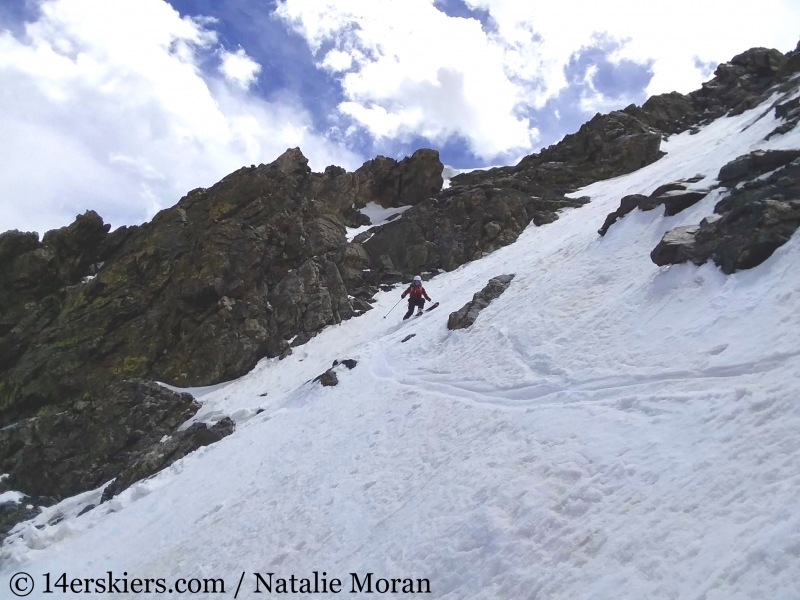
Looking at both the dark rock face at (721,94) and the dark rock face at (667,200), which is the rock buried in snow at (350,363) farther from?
the dark rock face at (721,94)

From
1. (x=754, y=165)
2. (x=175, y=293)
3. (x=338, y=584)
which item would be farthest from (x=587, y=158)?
(x=338, y=584)

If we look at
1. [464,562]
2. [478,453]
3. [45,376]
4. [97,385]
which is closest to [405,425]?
[478,453]

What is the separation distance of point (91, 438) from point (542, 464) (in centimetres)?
2118

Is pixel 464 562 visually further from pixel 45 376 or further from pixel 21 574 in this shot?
pixel 45 376

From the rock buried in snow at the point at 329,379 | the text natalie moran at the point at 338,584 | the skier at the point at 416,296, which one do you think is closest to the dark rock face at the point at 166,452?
the rock buried in snow at the point at 329,379

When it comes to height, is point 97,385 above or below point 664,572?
above

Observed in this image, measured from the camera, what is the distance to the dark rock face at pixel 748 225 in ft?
40.3

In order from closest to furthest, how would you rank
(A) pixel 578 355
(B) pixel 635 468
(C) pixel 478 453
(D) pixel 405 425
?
(B) pixel 635 468
(C) pixel 478 453
(A) pixel 578 355
(D) pixel 405 425

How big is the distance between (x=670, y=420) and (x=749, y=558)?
3.32 m

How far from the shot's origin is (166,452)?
19.1 m

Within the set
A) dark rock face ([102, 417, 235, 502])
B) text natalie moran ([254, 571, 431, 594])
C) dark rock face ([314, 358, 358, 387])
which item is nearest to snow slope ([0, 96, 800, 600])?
text natalie moran ([254, 571, 431, 594])

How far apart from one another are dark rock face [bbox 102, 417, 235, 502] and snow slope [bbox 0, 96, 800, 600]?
133cm

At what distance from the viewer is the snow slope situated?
6.50 m

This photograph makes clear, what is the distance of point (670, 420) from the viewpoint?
8.59 meters
